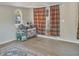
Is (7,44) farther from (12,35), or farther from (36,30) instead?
(36,30)

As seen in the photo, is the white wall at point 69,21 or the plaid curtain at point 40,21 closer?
the white wall at point 69,21

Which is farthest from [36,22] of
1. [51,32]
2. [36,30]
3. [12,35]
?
[12,35]

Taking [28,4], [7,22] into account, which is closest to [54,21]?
[28,4]

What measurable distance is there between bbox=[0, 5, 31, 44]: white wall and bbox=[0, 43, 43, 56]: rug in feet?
0.45

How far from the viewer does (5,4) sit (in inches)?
72.2

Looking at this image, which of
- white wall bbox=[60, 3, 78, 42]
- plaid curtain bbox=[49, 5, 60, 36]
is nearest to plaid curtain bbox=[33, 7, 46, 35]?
plaid curtain bbox=[49, 5, 60, 36]

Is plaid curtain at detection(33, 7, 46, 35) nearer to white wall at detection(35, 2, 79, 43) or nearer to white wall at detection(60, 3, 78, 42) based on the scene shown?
white wall at detection(35, 2, 79, 43)

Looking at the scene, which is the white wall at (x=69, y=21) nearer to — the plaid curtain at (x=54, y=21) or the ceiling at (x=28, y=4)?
the plaid curtain at (x=54, y=21)

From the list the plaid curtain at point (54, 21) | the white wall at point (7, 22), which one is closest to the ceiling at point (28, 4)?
the white wall at point (7, 22)

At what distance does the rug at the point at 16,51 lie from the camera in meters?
1.97

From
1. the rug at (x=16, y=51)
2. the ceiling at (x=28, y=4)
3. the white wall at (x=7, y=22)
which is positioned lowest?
the rug at (x=16, y=51)

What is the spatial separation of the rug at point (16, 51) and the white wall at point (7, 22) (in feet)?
0.45

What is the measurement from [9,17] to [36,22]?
1.63ft

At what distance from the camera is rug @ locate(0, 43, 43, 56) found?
6.45 feet
